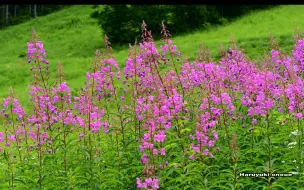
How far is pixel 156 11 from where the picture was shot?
1741 inches

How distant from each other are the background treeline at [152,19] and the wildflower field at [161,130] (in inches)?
1317

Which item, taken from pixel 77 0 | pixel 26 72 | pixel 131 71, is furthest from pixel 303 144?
pixel 26 72

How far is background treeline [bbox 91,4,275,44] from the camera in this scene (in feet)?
141

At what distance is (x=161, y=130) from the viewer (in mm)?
6445

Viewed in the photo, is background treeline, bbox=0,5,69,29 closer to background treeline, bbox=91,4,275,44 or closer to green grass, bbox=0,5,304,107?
green grass, bbox=0,5,304,107

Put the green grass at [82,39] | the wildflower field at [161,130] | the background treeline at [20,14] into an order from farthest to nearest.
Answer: the background treeline at [20,14] < the green grass at [82,39] < the wildflower field at [161,130]

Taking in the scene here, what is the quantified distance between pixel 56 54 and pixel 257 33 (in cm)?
1614

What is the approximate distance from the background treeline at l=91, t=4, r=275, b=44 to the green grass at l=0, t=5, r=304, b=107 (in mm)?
1723

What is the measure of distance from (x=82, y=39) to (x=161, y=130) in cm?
4221

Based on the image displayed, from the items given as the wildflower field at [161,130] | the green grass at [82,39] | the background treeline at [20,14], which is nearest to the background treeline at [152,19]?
the green grass at [82,39]

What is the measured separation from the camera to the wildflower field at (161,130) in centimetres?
696

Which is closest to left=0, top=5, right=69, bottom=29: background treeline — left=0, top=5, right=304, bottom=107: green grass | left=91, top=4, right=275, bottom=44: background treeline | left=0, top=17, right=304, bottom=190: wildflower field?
left=0, top=5, right=304, bottom=107: green grass

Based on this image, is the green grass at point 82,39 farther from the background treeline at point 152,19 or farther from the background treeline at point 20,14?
the background treeline at point 20,14

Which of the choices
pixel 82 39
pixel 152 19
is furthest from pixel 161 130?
pixel 82 39
